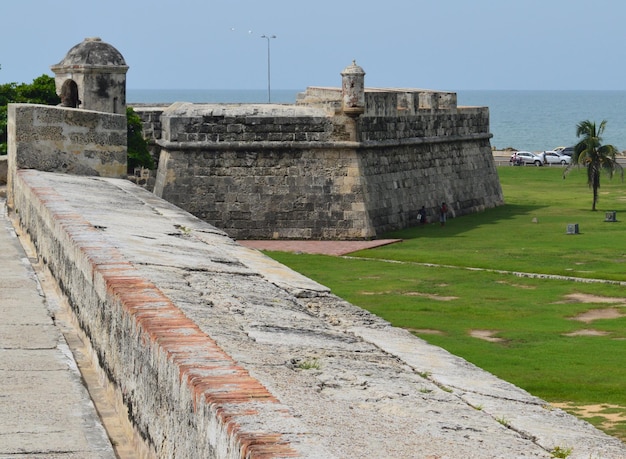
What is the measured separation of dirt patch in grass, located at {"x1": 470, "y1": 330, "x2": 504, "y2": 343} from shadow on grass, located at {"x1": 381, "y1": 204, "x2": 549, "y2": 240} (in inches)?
534

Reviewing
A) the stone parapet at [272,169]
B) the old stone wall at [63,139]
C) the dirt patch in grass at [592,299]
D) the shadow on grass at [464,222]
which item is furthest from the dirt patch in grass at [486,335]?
the shadow on grass at [464,222]

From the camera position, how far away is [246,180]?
30.8 m

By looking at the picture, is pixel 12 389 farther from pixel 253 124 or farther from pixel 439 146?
pixel 439 146

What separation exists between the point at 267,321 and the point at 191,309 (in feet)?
1.34

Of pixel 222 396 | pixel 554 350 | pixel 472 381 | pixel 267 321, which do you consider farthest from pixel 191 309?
pixel 554 350

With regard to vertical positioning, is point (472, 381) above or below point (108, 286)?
below

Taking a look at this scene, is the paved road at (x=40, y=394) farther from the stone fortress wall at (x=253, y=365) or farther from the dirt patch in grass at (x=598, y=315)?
the dirt patch in grass at (x=598, y=315)

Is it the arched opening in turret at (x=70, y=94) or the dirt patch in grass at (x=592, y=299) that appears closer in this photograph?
the dirt patch in grass at (x=592, y=299)

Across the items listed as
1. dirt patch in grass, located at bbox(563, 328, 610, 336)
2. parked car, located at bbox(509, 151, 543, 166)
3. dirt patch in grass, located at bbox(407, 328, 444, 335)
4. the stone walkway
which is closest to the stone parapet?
the stone walkway

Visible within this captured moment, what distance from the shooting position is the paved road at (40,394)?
4344 mm

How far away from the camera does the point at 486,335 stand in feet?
57.5

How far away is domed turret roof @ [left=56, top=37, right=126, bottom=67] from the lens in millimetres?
24750

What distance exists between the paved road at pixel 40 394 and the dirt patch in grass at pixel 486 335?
36.0 ft

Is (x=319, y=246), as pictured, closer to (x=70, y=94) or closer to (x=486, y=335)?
(x=70, y=94)
